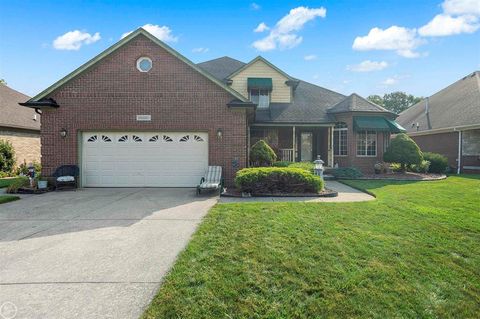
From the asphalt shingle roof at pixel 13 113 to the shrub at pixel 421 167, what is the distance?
24551mm

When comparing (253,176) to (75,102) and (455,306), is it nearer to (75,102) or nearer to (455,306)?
(455,306)

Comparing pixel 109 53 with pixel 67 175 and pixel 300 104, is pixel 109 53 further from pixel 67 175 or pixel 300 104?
pixel 300 104

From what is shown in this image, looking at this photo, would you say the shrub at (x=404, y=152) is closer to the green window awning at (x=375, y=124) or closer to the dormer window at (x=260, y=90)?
the green window awning at (x=375, y=124)

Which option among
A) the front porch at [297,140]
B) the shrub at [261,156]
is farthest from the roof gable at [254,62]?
the shrub at [261,156]

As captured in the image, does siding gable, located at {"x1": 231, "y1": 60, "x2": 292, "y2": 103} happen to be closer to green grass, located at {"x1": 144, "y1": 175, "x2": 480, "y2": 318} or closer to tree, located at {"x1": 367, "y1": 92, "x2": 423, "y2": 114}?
green grass, located at {"x1": 144, "y1": 175, "x2": 480, "y2": 318}

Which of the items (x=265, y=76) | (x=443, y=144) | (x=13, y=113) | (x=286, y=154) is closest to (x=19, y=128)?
(x=13, y=113)

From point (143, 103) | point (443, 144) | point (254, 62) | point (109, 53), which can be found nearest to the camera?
point (109, 53)

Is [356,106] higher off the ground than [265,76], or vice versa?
[265,76]

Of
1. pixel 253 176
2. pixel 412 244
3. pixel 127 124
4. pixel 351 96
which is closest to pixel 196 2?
pixel 127 124

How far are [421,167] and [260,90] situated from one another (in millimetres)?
10742

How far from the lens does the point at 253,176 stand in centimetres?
961

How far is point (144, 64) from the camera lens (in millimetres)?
11461

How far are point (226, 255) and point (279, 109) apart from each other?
1477 cm

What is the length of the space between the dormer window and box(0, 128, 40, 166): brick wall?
15.4 meters
